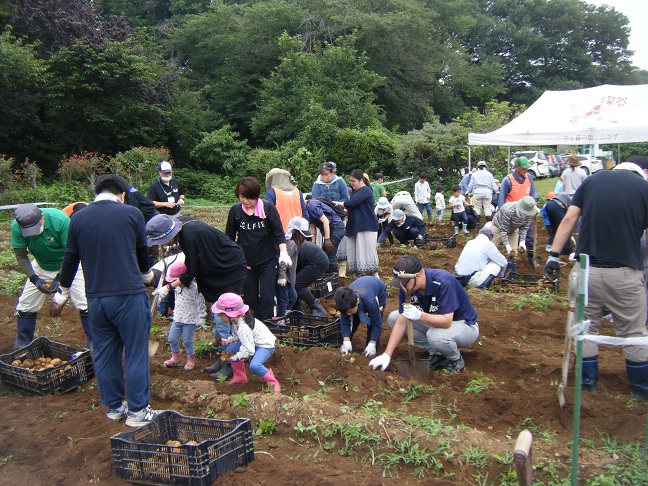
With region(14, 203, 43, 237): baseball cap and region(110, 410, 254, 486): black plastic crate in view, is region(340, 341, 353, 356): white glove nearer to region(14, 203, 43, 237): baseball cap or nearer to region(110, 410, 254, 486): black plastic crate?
region(110, 410, 254, 486): black plastic crate

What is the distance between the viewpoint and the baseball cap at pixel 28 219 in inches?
205

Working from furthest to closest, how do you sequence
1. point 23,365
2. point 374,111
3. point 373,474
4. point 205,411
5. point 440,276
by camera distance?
1. point 374,111
2. point 23,365
3. point 440,276
4. point 205,411
5. point 373,474

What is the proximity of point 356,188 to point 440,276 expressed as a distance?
10.8 feet

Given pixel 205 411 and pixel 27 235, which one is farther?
pixel 27 235

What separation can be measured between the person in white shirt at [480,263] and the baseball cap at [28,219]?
5.15 m

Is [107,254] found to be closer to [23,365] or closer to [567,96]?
[23,365]

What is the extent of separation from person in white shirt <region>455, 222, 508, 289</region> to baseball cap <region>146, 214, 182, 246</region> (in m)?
4.31

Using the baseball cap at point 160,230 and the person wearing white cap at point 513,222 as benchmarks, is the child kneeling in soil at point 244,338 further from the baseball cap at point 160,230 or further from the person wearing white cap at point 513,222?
the person wearing white cap at point 513,222

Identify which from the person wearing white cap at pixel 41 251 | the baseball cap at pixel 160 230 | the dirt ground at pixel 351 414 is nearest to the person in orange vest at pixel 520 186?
the dirt ground at pixel 351 414

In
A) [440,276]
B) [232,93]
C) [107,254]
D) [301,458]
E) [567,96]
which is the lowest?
[301,458]

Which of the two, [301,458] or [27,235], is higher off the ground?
[27,235]

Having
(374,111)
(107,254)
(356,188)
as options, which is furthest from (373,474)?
(374,111)

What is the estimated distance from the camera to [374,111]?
24766 mm

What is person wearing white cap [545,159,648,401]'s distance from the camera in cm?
427
